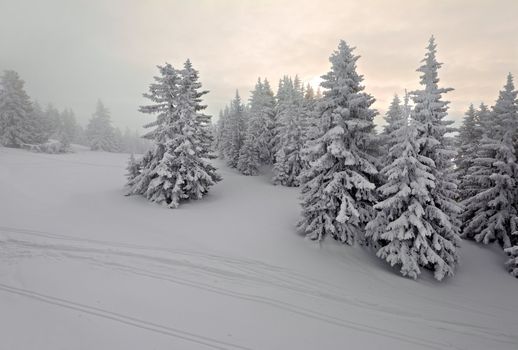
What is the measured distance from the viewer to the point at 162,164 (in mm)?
20375

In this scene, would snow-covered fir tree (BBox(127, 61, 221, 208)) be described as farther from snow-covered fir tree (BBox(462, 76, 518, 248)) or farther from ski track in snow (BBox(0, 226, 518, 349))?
snow-covered fir tree (BBox(462, 76, 518, 248))

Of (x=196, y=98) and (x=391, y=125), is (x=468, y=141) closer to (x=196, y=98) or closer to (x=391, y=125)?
(x=391, y=125)

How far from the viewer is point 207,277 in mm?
11641

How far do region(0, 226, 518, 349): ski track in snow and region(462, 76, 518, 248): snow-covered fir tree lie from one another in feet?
36.0

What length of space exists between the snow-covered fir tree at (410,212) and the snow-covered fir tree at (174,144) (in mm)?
13746

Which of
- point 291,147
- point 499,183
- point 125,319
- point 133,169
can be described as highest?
point 291,147

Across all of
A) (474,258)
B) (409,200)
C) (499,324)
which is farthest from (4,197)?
(474,258)

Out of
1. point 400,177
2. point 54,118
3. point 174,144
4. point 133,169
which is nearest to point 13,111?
point 54,118

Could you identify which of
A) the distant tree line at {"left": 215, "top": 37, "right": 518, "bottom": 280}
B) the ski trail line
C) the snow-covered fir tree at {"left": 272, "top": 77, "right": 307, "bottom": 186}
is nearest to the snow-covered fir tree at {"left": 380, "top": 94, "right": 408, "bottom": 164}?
the distant tree line at {"left": 215, "top": 37, "right": 518, "bottom": 280}

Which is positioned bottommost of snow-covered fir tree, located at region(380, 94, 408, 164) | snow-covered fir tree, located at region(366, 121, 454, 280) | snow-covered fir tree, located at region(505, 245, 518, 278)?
snow-covered fir tree, located at region(505, 245, 518, 278)

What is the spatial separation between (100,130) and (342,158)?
191ft

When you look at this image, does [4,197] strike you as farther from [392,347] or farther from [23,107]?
[23,107]

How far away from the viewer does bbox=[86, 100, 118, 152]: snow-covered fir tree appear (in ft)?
190

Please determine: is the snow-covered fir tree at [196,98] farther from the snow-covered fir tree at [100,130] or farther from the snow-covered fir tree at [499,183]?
the snow-covered fir tree at [100,130]
